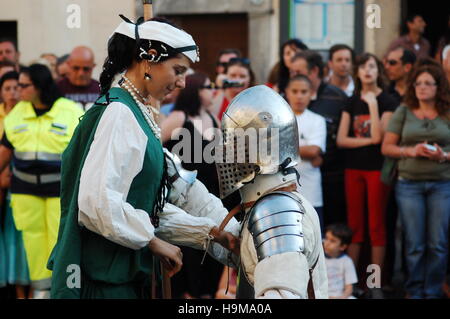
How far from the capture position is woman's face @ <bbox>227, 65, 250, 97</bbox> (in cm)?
739

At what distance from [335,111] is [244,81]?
799 mm

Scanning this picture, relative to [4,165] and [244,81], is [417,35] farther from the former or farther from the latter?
[4,165]

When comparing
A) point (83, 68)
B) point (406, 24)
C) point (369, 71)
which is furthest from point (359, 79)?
point (406, 24)

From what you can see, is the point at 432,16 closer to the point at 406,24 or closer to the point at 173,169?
the point at 406,24

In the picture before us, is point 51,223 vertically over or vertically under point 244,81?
under

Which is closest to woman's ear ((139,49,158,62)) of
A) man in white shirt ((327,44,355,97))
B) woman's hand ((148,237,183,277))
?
woman's hand ((148,237,183,277))

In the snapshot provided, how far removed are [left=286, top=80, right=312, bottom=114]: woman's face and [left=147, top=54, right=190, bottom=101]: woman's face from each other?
119 inches

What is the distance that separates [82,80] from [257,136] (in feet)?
13.2

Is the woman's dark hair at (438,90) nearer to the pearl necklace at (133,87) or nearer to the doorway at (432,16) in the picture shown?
the pearl necklace at (133,87)

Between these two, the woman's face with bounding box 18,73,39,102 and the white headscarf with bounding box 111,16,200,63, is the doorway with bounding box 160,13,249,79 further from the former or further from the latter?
the white headscarf with bounding box 111,16,200,63

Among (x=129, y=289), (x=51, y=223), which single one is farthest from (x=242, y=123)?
(x=51, y=223)

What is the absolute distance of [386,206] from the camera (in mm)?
6957

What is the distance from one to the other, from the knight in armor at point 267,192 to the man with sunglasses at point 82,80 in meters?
3.80

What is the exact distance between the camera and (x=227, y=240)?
3.77 m
